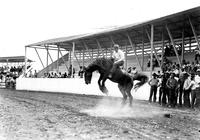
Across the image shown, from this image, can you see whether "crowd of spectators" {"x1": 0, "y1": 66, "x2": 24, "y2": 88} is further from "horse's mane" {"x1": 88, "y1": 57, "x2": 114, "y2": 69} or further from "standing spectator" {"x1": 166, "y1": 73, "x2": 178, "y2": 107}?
"horse's mane" {"x1": 88, "y1": 57, "x2": 114, "y2": 69}

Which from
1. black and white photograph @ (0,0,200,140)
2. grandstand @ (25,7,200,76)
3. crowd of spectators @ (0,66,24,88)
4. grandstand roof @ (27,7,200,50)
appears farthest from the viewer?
crowd of spectators @ (0,66,24,88)

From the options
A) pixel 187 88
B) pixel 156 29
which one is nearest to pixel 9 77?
pixel 156 29

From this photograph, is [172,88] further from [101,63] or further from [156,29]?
[156,29]

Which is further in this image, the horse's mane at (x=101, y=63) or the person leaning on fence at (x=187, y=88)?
the person leaning on fence at (x=187, y=88)

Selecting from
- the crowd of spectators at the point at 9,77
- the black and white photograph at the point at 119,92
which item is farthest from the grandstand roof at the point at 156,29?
the crowd of spectators at the point at 9,77

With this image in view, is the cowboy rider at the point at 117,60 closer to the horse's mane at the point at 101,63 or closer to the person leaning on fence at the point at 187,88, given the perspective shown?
the horse's mane at the point at 101,63

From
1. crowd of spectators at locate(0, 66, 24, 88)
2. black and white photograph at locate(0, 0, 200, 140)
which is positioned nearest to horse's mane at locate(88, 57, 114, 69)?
black and white photograph at locate(0, 0, 200, 140)

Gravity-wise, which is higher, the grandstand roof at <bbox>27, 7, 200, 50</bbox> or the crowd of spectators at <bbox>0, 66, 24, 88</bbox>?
the grandstand roof at <bbox>27, 7, 200, 50</bbox>

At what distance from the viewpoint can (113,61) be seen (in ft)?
36.0

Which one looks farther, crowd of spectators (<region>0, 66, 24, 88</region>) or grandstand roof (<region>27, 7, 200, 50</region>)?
crowd of spectators (<region>0, 66, 24, 88</region>)

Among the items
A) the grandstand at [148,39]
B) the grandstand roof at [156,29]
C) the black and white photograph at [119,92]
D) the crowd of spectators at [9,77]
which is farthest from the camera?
the crowd of spectators at [9,77]

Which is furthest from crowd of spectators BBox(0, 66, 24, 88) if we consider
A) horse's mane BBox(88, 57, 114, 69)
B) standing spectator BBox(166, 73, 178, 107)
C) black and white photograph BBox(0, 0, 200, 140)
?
horse's mane BBox(88, 57, 114, 69)

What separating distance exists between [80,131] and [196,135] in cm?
243

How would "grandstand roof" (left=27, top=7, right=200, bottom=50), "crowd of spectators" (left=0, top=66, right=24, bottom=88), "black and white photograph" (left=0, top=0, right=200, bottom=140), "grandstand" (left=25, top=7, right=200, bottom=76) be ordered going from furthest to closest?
"crowd of spectators" (left=0, top=66, right=24, bottom=88), "grandstand" (left=25, top=7, right=200, bottom=76), "grandstand roof" (left=27, top=7, right=200, bottom=50), "black and white photograph" (left=0, top=0, right=200, bottom=140)
